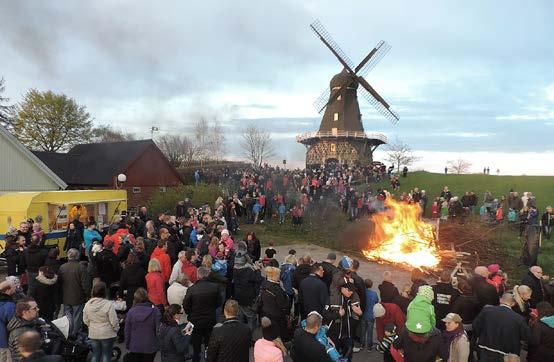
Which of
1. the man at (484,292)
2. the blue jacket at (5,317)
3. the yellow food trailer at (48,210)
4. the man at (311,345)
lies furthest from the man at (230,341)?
the yellow food trailer at (48,210)

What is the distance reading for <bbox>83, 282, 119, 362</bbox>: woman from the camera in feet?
21.2

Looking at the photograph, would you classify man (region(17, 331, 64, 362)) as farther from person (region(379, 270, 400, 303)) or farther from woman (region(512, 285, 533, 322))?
woman (region(512, 285, 533, 322))

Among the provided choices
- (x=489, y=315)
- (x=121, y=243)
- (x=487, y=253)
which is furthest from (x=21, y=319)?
(x=487, y=253)

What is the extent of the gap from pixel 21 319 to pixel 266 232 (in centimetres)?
1756

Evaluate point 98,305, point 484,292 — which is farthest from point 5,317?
point 484,292

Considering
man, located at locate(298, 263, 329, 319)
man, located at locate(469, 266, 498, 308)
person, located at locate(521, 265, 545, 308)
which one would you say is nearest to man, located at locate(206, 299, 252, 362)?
man, located at locate(298, 263, 329, 319)

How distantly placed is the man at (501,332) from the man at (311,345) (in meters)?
2.73

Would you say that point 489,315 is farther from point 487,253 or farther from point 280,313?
point 487,253

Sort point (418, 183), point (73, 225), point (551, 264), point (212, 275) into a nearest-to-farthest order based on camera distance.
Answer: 1. point (212, 275)
2. point (73, 225)
3. point (551, 264)
4. point (418, 183)

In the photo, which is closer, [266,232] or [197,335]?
[197,335]

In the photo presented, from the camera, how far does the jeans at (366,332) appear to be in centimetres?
834

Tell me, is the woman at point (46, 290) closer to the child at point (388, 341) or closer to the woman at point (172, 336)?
the woman at point (172, 336)

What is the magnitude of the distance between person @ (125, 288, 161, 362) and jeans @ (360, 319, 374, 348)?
4191mm

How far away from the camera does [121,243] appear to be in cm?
1034
